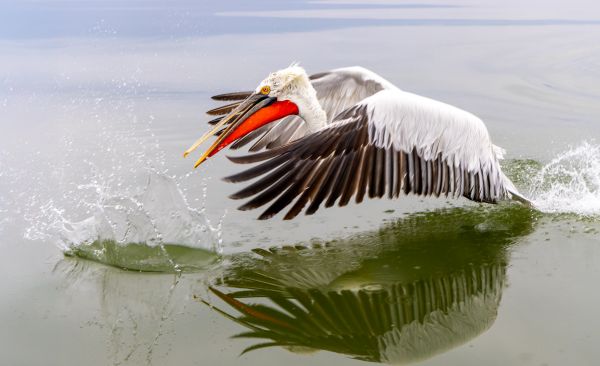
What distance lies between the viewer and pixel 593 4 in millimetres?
18062

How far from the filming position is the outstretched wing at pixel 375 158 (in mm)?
3881

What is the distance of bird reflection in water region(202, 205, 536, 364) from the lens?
346 cm

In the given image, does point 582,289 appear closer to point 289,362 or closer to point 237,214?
point 289,362

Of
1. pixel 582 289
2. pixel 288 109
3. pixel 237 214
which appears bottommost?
pixel 582 289

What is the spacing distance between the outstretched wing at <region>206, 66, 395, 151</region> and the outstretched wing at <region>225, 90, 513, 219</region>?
0.81 m

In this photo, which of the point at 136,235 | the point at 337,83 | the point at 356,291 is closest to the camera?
the point at 356,291

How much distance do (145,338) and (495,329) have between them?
1.60 m

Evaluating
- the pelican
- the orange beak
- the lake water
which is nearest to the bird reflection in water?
the lake water

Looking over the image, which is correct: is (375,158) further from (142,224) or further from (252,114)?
(142,224)

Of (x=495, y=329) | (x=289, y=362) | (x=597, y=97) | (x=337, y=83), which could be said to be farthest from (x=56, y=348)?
(x=597, y=97)

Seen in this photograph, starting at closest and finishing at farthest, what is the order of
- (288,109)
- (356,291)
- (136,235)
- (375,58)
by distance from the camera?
1. (356,291)
2. (136,235)
3. (288,109)
4. (375,58)

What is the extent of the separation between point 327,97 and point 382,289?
1.88 meters

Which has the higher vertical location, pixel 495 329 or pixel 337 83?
pixel 337 83

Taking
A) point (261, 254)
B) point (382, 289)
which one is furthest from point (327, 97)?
point (382, 289)
